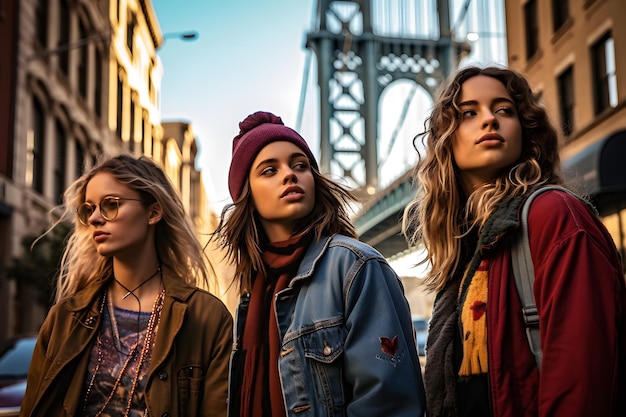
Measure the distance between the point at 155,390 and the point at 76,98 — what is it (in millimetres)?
20225

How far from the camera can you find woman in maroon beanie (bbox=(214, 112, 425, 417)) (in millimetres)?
2186

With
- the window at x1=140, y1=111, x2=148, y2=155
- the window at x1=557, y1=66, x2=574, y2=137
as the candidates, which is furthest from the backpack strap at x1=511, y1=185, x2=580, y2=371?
the window at x1=140, y1=111, x2=148, y2=155

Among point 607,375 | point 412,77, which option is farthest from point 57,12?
point 412,77

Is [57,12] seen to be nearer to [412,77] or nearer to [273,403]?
[273,403]

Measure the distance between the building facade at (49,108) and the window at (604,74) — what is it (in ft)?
30.5

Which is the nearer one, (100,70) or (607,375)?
(607,375)

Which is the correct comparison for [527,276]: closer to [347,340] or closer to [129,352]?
[347,340]

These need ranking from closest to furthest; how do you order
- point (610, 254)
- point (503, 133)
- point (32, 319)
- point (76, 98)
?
point (610, 254), point (503, 133), point (32, 319), point (76, 98)

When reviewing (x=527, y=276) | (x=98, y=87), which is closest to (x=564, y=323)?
(x=527, y=276)

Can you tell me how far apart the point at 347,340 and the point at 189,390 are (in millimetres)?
827

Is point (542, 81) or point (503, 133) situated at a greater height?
point (542, 81)

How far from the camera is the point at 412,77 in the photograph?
39.9 m

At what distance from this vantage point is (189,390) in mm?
2789

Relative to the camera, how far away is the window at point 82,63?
23.0 meters
